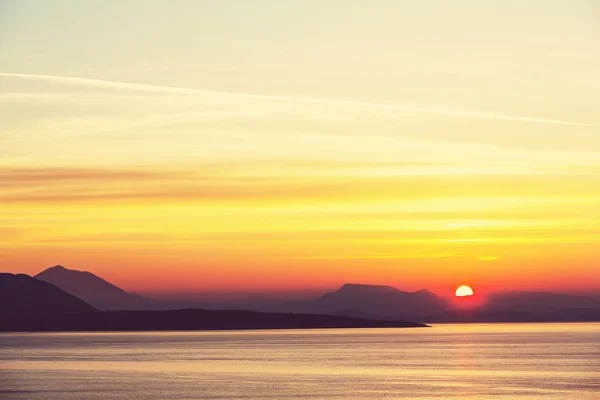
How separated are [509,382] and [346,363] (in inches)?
1339

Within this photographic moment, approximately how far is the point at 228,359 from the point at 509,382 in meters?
49.8

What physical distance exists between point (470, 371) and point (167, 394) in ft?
129

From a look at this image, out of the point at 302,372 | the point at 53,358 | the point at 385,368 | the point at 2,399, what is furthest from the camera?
the point at 53,358

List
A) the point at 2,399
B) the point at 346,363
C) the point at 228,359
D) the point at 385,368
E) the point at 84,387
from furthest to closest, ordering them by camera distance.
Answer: the point at 228,359, the point at 346,363, the point at 385,368, the point at 84,387, the point at 2,399

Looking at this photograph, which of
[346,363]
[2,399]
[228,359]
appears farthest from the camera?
[228,359]

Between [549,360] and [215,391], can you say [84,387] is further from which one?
[549,360]

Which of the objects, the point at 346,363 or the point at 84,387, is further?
the point at 346,363

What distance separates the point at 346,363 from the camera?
118 meters

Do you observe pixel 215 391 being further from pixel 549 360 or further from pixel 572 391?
pixel 549 360

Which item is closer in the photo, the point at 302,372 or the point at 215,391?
the point at 215,391

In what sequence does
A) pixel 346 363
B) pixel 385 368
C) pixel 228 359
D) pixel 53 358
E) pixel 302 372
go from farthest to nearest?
1. pixel 53 358
2. pixel 228 359
3. pixel 346 363
4. pixel 385 368
5. pixel 302 372

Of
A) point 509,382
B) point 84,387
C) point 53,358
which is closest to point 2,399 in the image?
point 84,387

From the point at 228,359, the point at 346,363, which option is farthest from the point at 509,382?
the point at 228,359

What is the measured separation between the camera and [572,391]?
7544 centimetres
